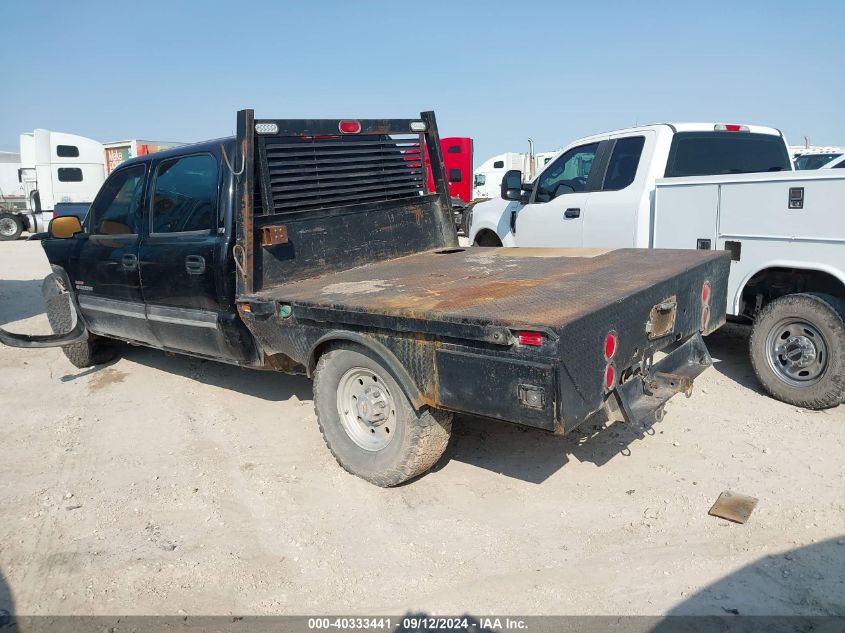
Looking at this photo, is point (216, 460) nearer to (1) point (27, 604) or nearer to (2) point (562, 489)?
(1) point (27, 604)

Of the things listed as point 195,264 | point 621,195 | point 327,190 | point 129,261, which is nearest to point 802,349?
point 621,195

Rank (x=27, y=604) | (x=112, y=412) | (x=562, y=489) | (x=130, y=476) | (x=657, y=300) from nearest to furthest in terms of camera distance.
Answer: (x=27, y=604) < (x=657, y=300) < (x=562, y=489) < (x=130, y=476) < (x=112, y=412)

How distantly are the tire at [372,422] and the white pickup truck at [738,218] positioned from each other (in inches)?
107

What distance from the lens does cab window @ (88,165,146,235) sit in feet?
16.9

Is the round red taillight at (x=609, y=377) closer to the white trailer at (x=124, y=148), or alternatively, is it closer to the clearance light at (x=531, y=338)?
the clearance light at (x=531, y=338)

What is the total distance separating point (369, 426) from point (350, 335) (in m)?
0.63

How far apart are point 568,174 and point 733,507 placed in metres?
4.01

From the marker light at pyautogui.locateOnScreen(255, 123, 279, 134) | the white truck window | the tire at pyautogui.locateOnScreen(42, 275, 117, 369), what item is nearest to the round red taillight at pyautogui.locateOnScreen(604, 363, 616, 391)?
the marker light at pyautogui.locateOnScreen(255, 123, 279, 134)

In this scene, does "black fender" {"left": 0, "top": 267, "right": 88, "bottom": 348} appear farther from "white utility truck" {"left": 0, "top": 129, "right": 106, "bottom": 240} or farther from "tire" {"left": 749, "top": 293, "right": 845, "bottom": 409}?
"white utility truck" {"left": 0, "top": 129, "right": 106, "bottom": 240}

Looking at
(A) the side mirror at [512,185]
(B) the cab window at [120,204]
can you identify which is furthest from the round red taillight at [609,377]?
(A) the side mirror at [512,185]

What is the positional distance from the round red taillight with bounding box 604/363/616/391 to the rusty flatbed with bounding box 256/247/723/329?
0.29m

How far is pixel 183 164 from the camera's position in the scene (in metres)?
4.79

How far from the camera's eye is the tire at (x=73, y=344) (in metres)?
6.32

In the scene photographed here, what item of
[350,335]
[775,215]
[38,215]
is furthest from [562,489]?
Answer: [38,215]
